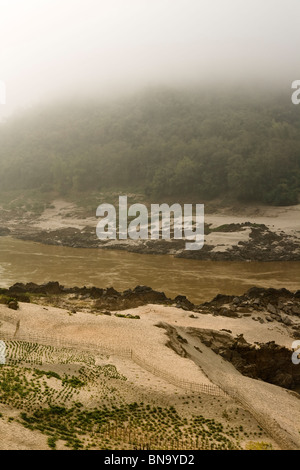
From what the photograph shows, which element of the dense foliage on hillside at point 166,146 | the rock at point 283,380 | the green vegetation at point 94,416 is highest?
the dense foliage on hillside at point 166,146

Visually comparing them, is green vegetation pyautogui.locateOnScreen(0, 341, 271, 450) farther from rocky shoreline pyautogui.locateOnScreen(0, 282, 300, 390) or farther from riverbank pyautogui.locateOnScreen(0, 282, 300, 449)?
rocky shoreline pyautogui.locateOnScreen(0, 282, 300, 390)

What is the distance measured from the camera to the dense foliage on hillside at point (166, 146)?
62.3m

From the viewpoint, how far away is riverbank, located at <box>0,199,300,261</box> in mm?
39844

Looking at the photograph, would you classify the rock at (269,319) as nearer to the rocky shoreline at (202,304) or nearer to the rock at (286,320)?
the rocky shoreline at (202,304)

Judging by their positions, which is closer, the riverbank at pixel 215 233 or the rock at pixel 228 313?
the rock at pixel 228 313

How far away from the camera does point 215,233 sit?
44.8m

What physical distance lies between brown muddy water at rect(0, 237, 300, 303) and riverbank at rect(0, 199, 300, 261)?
1.62 meters

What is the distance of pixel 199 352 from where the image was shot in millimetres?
15273

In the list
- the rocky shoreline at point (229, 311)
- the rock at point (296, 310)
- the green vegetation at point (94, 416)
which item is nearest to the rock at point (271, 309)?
the rocky shoreline at point (229, 311)

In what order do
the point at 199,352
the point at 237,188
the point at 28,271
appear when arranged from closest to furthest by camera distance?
the point at 199,352 < the point at 28,271 < the point at 237,188

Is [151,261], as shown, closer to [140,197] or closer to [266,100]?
[140,197]

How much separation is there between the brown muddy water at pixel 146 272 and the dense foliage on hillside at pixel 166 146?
24.4 meters
